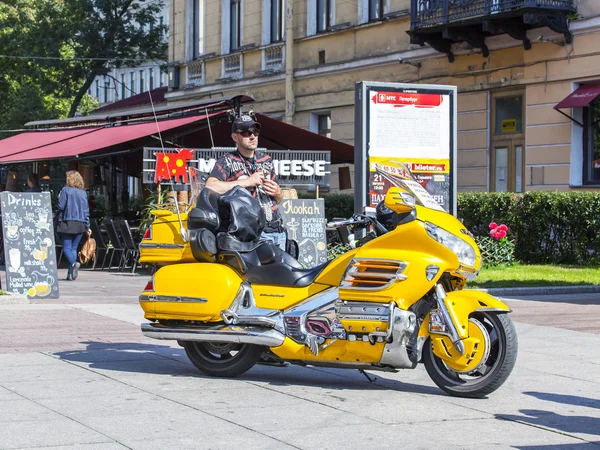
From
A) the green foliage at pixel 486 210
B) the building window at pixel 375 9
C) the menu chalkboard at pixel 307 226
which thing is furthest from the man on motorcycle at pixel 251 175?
the building window at pixel 375 9

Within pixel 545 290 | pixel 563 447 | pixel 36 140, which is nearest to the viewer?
pixel 563 447

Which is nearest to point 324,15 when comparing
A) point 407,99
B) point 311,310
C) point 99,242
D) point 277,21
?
point 277,21

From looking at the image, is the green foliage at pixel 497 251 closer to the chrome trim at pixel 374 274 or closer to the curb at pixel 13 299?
the curb at pixel 13 299

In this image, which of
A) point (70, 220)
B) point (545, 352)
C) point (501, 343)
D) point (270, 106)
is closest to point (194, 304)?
point (501, 343)

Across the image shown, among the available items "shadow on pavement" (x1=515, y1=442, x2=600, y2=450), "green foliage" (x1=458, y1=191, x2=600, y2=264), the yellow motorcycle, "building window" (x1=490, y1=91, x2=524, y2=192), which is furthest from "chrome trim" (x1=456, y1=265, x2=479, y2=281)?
"building window" (x1=490, y1=91, x2=524, y2=192)

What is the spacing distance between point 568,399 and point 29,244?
8154mm

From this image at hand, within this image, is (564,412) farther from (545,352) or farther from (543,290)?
(543,290)

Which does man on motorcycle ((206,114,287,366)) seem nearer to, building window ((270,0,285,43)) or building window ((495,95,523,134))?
building window ((495,95,523,134))

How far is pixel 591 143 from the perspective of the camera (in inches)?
869

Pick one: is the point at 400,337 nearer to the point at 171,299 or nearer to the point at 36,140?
the point at 171,299

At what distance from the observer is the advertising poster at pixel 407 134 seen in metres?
16.7

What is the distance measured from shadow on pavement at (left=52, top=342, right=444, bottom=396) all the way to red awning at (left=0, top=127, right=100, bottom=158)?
15501mm

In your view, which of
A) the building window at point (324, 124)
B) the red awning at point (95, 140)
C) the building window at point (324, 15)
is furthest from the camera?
the building window at point (324, 124)

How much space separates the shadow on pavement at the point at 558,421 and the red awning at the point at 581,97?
51.1 feet
